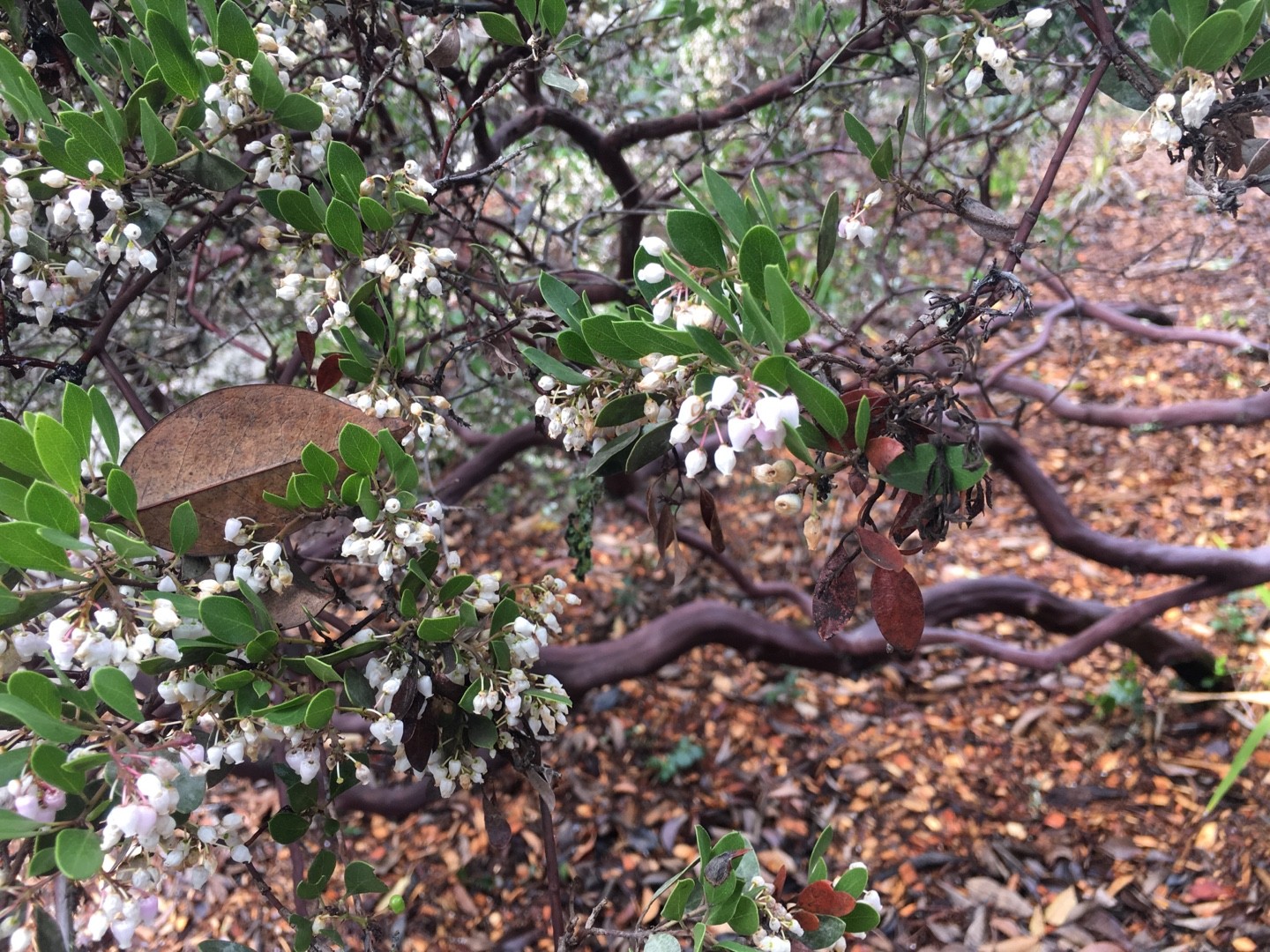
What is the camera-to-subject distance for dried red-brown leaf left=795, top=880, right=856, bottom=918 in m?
0.74

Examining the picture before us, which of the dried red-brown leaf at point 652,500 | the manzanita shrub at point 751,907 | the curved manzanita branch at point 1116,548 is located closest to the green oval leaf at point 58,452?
the dried red-brown leaf at point 652,500

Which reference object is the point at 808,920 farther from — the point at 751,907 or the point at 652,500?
the point at 652,500

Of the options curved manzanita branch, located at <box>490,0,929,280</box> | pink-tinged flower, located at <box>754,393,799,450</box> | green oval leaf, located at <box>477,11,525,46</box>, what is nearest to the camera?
pink-tinged flower, located at <box>754,393,799,450</box>

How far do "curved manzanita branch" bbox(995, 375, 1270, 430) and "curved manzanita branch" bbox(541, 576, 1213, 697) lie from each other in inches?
18.3

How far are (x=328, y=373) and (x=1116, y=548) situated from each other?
5.68 ft

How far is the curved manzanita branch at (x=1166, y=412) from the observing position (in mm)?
1830

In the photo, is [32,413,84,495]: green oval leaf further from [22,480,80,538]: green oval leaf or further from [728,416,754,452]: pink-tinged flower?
[728,416,754,452]: pink-tinged flower

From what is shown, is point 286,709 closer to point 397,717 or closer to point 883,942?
point 397,717

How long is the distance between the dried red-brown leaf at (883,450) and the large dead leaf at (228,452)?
15.5 inches

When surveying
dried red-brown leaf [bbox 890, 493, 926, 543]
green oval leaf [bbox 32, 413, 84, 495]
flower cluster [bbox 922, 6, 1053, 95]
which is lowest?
dried red-brown leaf [bbox 890, 493, 926, 543]

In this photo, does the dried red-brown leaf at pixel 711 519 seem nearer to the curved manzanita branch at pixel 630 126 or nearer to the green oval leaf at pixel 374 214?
the green oval leaf at pixel 374 214

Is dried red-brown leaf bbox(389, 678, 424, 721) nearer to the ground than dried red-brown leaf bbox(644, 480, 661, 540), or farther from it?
nearer to the ground

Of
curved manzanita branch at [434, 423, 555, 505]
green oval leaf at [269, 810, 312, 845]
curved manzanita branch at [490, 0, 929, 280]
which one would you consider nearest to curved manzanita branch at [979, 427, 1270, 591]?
curved manzanita branch at [490, 0, 929, 280]

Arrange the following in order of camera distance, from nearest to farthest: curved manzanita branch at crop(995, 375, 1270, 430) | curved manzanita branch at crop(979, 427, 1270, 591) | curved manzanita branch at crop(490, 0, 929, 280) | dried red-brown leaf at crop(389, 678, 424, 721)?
dried red-brown leaf at crop(389, 678, 424, 721) → curved manzanita branch at crop(490, 0, 929, 280) → curved manzanita branch at crop(979, 427, 1270, 591) → curved manzanita branch at crop(995, 375, 1270, 430)
